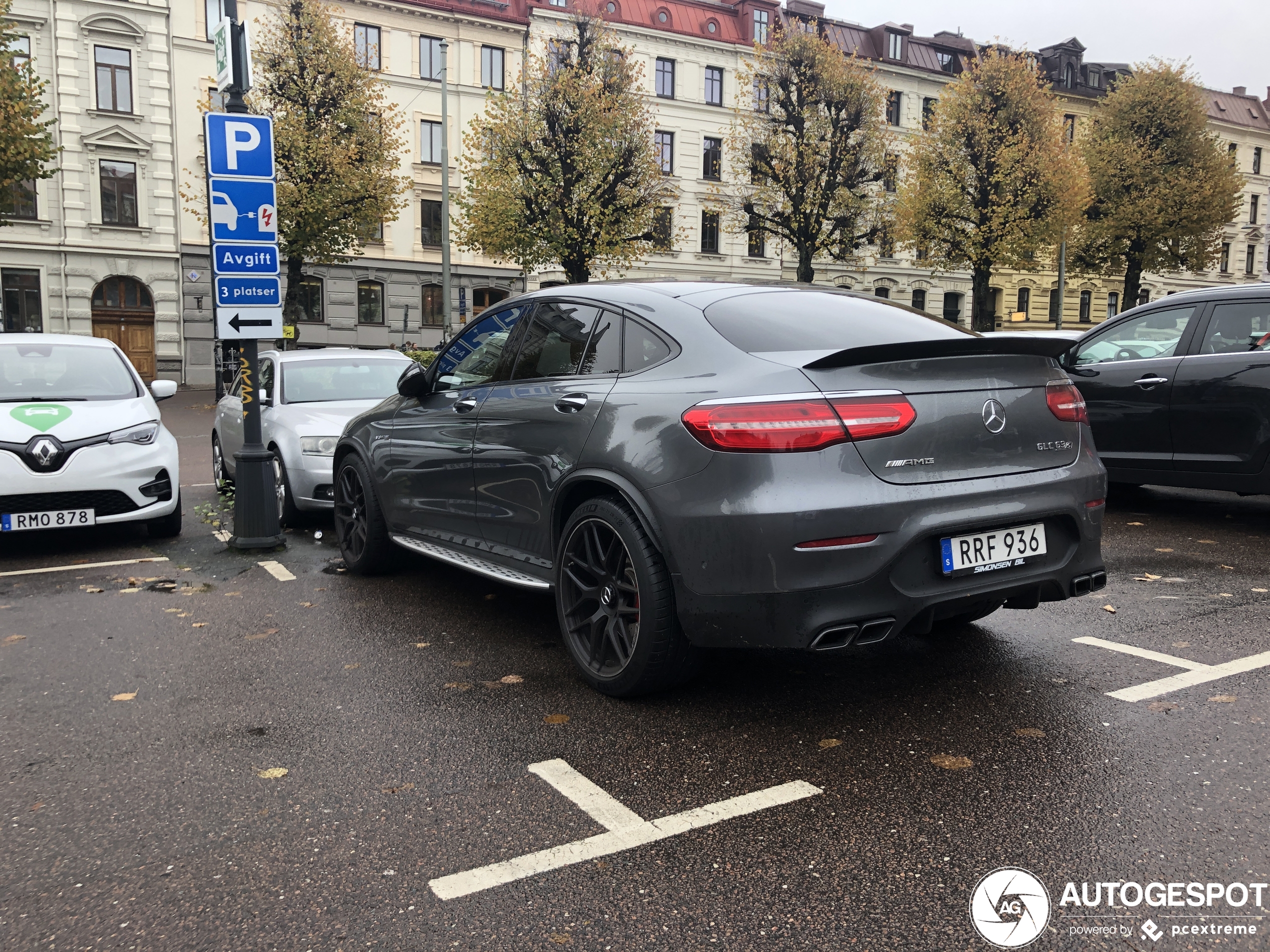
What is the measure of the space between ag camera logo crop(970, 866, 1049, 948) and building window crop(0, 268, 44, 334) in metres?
35.3

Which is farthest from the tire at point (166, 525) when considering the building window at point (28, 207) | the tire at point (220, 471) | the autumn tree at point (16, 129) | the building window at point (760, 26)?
the building window at point (760, 26)

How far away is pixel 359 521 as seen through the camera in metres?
6.32

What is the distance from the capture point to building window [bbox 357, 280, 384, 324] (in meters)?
37.7

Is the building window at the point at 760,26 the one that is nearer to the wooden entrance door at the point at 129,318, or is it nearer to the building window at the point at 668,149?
the building window at the point at 668,149

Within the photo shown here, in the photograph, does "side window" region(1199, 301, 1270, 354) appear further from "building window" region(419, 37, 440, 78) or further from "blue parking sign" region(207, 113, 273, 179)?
"building window" region(419, 37, 440, 78)

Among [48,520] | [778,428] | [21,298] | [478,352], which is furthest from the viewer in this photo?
[21,298]

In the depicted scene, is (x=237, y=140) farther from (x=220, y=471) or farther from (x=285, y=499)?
(x=220, y=471)

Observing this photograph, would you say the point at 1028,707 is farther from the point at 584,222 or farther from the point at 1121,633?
the point at 584,222

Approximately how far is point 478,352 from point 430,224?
116 feet

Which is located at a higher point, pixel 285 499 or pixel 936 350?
pixel 936 350

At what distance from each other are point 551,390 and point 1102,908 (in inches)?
111

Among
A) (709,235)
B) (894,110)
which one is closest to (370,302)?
(709,235)

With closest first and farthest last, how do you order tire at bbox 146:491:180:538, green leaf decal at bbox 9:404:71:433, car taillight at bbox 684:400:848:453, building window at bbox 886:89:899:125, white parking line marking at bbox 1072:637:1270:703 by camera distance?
1. car taillight at bbox 684:400:848:453
2. white parking line marking at bbox 1072:637:1270:703
3. green leaf decal at bbox 9:404:71:433
4. tire at bbox 146:491:180:538
5. building window at bbox 886:89:899:125

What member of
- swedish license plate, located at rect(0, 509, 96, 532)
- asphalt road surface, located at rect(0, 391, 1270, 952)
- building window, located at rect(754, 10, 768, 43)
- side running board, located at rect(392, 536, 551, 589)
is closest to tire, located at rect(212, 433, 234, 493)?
swedish license plate, located at rect(0, 509, 96, 532)
